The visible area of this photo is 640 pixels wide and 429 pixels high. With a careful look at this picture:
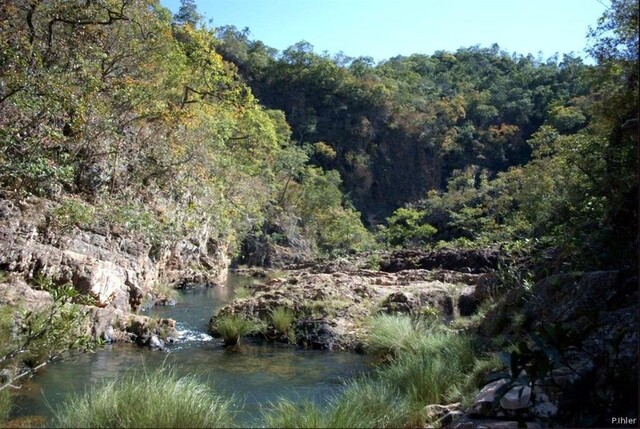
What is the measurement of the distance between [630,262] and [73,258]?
31.5 feet

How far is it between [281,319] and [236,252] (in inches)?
726

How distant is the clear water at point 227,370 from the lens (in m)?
6.48

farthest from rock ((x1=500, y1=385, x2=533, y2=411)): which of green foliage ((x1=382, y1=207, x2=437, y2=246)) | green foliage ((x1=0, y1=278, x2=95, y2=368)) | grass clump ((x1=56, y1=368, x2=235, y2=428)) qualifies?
green foliage ((x1=382, y1=207, x2=437, y2=246))

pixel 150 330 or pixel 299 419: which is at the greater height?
pixel 299 419

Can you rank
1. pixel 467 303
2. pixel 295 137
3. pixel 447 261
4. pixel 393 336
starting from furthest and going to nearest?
pixel 295 137 → pixel 447 261 → pixel 467 303 → pixel 393 336

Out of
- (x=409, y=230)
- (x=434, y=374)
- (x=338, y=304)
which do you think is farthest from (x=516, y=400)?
(x=409, y=230)

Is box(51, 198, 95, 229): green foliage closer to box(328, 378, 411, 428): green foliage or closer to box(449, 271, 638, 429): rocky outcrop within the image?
box(328, 378, 411, 428): green foliage

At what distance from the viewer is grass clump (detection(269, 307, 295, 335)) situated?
10.9m

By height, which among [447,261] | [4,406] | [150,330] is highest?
[447,261]

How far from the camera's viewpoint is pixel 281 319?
431 inches

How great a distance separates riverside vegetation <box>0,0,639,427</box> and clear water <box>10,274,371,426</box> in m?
0.37

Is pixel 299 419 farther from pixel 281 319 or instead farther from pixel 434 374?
pixel 281 319

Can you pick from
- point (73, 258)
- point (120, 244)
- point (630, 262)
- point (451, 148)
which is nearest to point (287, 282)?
point (120, 244)

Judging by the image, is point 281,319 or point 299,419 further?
point 281,319
